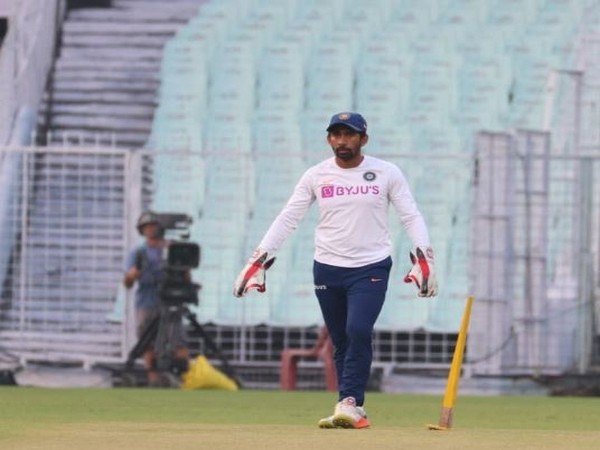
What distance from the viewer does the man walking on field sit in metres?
12.0

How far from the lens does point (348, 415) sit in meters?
11.9

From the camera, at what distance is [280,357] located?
21.4 metres

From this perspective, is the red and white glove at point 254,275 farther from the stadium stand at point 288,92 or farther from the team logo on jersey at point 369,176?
the stadium stand at point 288,92

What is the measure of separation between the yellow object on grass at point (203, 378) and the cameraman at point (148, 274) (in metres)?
0.43

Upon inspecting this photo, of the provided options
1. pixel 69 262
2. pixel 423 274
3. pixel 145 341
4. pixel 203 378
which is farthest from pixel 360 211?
pixel 69 262

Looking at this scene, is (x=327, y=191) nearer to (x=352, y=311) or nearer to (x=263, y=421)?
(x=352, y=311)

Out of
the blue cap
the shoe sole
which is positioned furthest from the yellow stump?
the blue cap

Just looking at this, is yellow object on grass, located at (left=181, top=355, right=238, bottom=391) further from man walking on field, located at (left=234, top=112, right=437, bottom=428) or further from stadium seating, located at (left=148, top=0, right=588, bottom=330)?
man walking on field, located at (left=234, top=112, right=437, bottom=428)

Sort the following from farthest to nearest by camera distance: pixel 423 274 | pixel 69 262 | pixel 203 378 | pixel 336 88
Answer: pixel 336 88 → pixel 69 262 → pixel 203 378 → pixel 423 274

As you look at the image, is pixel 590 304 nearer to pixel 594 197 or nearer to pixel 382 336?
pixel 594 197

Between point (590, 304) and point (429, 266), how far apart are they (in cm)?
848

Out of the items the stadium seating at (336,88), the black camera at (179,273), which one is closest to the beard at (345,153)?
the black camera at (179,273)

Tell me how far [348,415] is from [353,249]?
0.92m

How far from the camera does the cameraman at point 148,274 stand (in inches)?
805
